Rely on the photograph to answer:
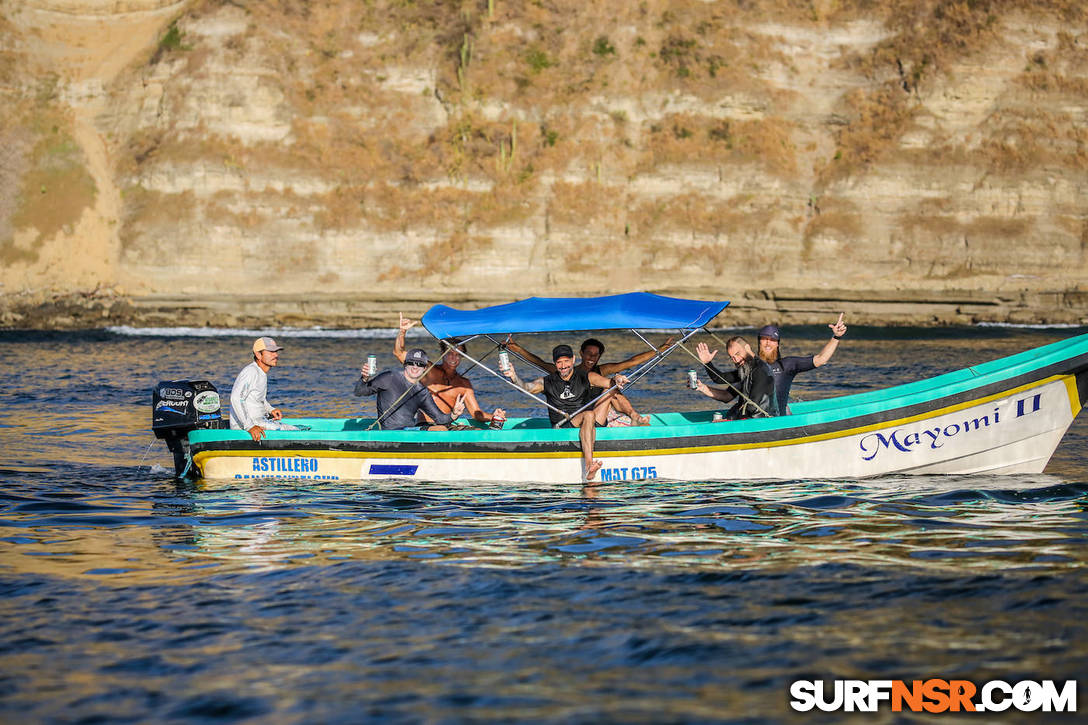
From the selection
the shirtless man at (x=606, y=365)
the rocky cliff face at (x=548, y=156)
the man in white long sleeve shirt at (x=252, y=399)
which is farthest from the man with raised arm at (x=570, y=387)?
the rocky cliff face at (x=548, y=156)

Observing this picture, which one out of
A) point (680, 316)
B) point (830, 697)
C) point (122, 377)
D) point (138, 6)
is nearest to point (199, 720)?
point (830, 697)

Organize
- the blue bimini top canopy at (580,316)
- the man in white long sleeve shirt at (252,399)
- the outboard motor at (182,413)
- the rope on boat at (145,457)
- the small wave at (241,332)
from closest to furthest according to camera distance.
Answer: the blue bimini top canopy at (580,316), the man in white long sleeve shirt at (252,399), the outboard motor at (182,413), the rope on boat at (145,457), the small wave at (241,332)

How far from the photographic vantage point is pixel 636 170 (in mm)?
64812

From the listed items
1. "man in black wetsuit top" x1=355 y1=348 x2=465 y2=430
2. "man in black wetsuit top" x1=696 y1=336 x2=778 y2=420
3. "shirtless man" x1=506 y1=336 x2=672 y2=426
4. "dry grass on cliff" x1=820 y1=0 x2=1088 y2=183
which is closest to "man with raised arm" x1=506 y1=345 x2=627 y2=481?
"shirtless man" x1=506 y1=336 x2=672 y2=426

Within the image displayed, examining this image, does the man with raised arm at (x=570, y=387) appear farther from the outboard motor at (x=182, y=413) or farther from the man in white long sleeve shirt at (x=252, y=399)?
the outboard motor at (x=182, y=413)

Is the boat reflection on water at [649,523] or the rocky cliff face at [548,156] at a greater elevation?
the rocky cliff face at [548,156]

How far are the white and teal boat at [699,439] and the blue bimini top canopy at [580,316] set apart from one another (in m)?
0.03

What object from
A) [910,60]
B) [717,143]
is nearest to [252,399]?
[717,143]

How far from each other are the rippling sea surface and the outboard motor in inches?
25.8

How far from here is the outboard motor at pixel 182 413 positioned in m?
15.0

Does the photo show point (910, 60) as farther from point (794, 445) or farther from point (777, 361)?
point (794, 445)

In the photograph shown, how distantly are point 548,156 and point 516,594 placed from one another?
57.0 meters

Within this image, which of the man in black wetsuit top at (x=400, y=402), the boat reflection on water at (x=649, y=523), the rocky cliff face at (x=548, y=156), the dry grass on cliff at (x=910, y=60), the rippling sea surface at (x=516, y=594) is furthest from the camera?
the dry grass on cliff at (x=910, y=60)

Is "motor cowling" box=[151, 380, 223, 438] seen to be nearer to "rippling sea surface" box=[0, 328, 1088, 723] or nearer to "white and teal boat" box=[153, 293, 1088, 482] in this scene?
"white and teal boat" box=[153, 293, 1088, 482]
